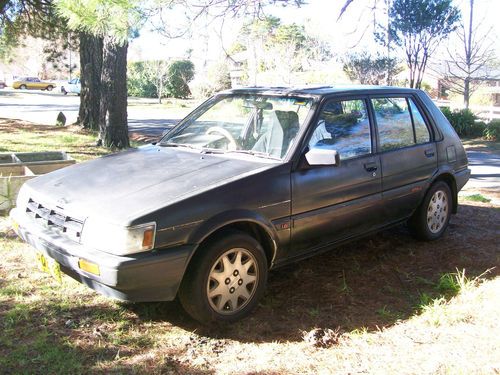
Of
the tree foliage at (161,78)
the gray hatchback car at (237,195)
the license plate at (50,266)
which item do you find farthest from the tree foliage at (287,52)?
the license plate at (50,266)

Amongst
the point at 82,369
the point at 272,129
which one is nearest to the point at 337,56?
the point at 272,129

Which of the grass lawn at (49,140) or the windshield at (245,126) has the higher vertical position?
the windshield at (245,126)

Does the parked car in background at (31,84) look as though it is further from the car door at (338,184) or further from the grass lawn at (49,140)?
the car door at (338,184)

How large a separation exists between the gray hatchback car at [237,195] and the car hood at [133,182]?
1 cm

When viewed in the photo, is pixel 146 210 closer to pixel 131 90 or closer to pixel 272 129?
pixel 272 129

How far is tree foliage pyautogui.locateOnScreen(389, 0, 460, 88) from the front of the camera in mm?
20344

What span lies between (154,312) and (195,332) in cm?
43

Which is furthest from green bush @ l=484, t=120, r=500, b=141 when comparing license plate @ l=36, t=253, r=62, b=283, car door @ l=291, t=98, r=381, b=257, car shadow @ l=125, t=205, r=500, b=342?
license plate @ l=36, t=253, r=62, b=283

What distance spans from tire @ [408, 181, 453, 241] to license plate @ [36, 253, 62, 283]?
3574 mm

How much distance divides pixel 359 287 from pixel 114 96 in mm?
8354

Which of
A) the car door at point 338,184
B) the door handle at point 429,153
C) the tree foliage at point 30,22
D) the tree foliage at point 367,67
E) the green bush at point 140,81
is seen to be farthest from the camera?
the green bush at point 140,81

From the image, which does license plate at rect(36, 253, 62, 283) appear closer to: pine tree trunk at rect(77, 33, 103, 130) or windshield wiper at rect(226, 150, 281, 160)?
windshield wiper at rect(226, 150, 281, 160)

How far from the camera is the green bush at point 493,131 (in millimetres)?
18266

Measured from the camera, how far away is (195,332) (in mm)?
3484
